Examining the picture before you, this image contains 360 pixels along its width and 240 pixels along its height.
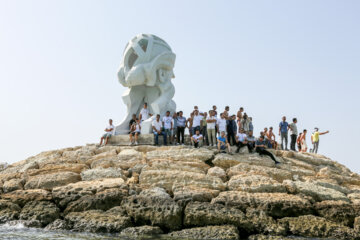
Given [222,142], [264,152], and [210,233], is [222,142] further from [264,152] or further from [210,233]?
[210,233]

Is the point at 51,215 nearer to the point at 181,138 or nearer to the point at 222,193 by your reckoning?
the point at 222,193

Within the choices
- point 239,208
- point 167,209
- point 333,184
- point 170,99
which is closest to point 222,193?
point 239,208

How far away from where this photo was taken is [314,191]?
1038 centimetres

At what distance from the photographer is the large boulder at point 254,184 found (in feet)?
33.5

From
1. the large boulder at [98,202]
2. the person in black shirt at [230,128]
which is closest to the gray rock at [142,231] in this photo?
the large boulder at [98,202]

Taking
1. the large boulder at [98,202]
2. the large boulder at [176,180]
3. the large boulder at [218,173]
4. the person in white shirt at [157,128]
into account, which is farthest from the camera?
the person in white shirt at [157,128]

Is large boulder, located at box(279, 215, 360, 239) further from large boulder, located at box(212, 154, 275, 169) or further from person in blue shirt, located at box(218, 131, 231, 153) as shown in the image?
Answer: person in blue shirt, located at box(218, 131, 231, 153)

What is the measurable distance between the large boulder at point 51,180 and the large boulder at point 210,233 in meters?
4.03

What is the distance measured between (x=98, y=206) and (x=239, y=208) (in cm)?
322

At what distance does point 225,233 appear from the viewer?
316 inches

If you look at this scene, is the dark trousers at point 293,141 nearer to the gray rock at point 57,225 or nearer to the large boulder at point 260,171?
the large boulder at point 260,171

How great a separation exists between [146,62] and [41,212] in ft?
32.7

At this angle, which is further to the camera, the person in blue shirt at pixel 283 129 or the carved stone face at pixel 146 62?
the carved stone face at pixel 146 62

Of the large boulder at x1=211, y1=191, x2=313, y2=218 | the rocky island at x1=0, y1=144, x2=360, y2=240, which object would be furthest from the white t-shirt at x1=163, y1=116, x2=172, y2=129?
the large boulder at x1=211, y1=191, x2=313, y2=218
